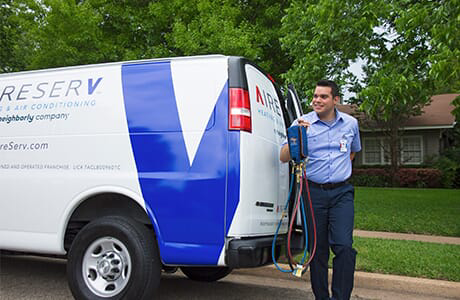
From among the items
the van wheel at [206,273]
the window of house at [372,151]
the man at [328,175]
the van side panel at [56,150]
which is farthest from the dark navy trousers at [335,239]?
the window of house at [372,151]

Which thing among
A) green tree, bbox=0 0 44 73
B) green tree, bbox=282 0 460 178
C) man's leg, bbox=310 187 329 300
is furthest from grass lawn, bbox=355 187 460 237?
green tree, bbox=0 0 44 73

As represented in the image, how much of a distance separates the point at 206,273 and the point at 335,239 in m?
1.68

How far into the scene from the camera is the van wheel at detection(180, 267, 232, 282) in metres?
4.58

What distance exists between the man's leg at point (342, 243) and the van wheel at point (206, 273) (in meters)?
1.34

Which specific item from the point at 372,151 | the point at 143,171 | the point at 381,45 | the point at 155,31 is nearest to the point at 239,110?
the point at 143,171

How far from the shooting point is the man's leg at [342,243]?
357 cm

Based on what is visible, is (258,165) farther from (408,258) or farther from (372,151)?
(372,151)

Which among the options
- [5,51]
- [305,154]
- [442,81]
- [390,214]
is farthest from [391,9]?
[5,51]

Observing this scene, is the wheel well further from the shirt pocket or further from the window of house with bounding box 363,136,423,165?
the window of house with bounding box 363,136,423,165

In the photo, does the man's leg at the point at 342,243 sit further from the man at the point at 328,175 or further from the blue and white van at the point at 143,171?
the blue and white van at the point at 143,171

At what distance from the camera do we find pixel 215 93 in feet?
11.6

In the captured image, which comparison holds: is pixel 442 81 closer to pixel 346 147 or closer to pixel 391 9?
pixel 391 9

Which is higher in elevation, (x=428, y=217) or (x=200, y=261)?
(x=200, y=261)

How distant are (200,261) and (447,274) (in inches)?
122
